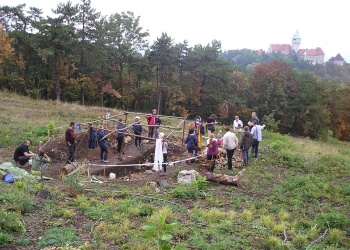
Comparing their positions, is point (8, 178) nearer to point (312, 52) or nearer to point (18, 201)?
point (18, 201)

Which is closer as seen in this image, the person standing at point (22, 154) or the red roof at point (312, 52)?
the person standing at point (22, 154)

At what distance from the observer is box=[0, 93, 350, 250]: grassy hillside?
642 cm

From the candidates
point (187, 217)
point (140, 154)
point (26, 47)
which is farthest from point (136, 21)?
point (187, 217)

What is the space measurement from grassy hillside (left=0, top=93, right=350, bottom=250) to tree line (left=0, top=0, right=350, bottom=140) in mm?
24524

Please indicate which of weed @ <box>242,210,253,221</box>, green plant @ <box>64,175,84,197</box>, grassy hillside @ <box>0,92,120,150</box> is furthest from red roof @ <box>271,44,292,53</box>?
green plant @ <box>64,175,84,197</box>

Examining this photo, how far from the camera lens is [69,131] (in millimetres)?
12695

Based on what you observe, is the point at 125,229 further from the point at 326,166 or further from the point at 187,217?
the point at 326,166

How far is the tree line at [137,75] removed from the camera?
35.6 meters

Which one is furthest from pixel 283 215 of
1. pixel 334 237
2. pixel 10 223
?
pixel 10 223

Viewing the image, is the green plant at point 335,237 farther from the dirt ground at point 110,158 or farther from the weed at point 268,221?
the dirt ground at point 110,158

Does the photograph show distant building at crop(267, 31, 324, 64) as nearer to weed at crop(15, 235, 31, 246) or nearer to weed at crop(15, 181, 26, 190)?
weed at crop(15, 181, 26, 190)

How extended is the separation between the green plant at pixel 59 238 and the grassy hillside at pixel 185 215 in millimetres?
18

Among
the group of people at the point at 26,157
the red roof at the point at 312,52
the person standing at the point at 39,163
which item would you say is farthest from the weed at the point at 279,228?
the red roof at the point at 312,52

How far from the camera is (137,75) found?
139 feet
